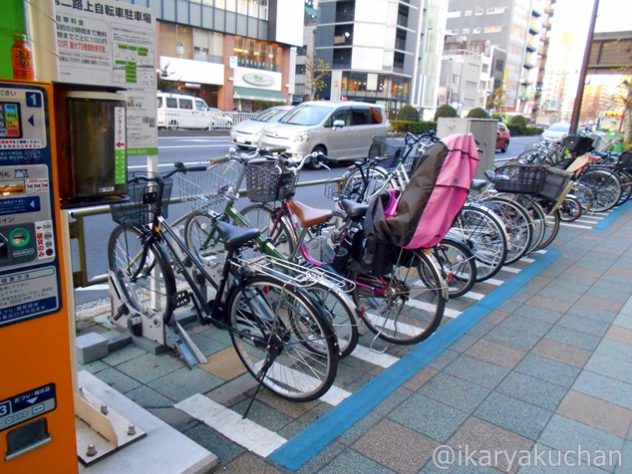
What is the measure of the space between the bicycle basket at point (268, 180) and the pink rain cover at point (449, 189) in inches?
53.7

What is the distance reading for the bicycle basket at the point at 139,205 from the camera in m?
3.17

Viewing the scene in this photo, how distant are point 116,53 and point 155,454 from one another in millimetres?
2299

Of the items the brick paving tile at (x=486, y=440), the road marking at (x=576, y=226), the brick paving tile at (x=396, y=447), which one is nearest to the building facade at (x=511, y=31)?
the road marking at (x=576, y=226)

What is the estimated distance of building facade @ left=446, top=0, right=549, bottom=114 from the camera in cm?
8225

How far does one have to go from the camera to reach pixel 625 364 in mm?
3566

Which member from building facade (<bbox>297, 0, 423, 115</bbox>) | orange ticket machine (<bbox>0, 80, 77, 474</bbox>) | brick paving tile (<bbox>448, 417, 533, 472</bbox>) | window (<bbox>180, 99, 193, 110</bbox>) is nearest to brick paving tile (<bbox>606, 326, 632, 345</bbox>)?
brick paving tile (<bbox>448, 417, 533, 472</bbox>)

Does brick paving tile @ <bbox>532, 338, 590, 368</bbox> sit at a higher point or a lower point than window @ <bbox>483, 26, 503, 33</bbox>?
lower

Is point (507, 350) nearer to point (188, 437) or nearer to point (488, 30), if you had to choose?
point (188, 437)

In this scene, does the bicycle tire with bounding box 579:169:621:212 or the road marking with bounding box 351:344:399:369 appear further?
the bicycle tire with bounding box 579:169:621:212

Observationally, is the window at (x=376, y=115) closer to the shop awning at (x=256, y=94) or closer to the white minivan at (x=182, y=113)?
the white minivan at (x=182, y=113)

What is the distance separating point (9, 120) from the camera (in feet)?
5.01

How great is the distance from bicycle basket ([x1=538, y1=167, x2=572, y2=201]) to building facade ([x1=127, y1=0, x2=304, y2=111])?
27737 millimetres

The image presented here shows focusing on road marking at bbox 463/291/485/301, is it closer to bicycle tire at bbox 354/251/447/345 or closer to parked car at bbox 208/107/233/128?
bicycle tire at bbox 354/251/447/345

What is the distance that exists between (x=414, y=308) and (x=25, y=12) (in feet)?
10.4
